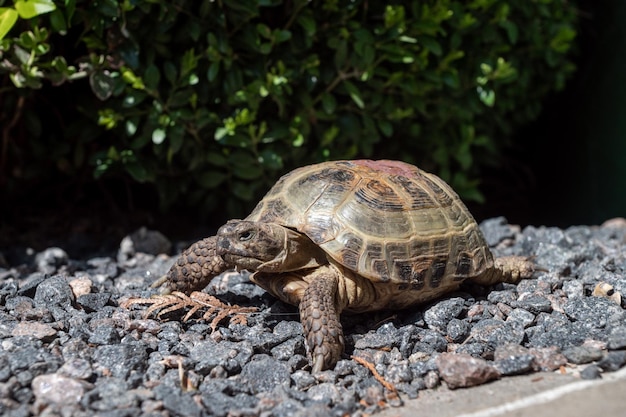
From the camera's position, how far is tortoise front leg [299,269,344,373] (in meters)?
2.33

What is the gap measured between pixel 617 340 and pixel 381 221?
93cm

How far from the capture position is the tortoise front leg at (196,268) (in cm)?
279

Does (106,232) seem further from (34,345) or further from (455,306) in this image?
(455,306)

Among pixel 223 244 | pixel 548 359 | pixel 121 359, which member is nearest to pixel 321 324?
pixel 223 244

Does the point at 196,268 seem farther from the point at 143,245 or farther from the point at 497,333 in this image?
the point at 497,333

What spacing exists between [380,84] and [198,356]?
2172 millimetres

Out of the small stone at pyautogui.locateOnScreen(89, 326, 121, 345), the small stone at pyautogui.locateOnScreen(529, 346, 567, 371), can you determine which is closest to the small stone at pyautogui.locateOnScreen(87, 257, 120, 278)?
the small stone at pyautogui.locateOnScreen(89, 326, 121, 345)

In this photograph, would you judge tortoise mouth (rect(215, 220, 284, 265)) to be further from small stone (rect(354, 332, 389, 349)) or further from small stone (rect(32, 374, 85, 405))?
small stone (rect(32, 374, 85, 405))

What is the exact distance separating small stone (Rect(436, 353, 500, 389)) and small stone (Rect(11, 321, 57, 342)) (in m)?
1.36

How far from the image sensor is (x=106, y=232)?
4.36 metres

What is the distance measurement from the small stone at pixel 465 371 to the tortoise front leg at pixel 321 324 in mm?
365

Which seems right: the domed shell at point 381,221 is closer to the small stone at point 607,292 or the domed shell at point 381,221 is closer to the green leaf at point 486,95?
the small stone at point 607,292

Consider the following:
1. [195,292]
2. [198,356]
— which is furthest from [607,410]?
[195,292]

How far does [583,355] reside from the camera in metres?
2.33
